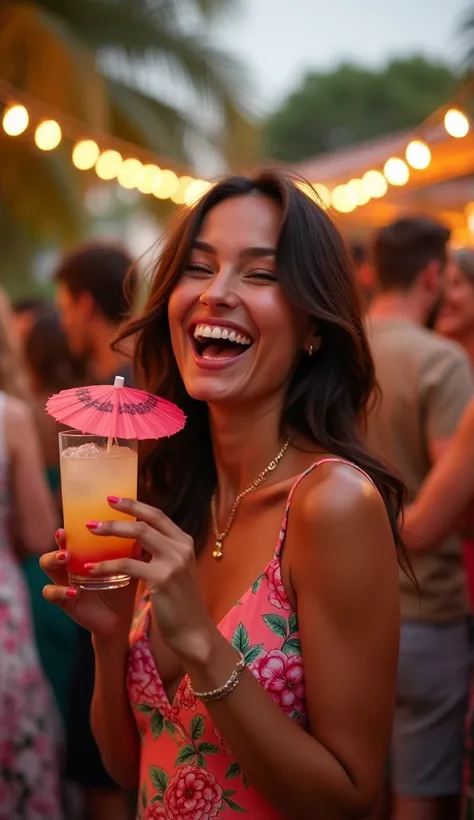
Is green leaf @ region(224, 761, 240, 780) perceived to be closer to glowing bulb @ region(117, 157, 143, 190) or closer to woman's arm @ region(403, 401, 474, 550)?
woman's arm @ region(403, 401, 474, 550)

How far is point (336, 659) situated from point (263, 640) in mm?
130

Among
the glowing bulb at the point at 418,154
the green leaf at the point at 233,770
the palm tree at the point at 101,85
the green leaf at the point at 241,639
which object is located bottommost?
the green leaf at the point at 233,770

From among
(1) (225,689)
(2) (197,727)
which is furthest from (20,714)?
(1) (225,689)

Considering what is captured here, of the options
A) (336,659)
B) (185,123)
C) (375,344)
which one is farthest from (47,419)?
(185,123)

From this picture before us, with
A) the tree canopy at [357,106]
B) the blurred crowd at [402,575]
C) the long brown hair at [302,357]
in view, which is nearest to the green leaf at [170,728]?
the long brown hair at [302,357]

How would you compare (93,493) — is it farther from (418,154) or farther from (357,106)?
(357,106)

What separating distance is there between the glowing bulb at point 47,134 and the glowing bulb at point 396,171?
172cm

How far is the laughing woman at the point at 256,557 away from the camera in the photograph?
1412mm

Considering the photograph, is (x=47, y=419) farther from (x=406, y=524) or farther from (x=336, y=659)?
(x=336, y=659)

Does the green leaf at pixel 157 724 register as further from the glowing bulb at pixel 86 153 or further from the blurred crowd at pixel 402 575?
the glowing bulb at pixel 86 153

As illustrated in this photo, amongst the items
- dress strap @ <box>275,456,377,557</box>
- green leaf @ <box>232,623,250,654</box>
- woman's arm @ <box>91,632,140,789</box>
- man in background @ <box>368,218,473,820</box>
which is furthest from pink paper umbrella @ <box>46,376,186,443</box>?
man in background @ <box>368,218,473,820</box>

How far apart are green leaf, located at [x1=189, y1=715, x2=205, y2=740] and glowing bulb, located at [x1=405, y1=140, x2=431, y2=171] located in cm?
377

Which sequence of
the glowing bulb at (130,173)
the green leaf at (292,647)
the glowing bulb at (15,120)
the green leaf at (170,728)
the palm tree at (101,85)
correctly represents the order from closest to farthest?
the green leaf at (292,647), the green leaf at (170,728), the glowing bulb at (15,120), the glowing bulb at (130,173), the palm tree at (101,85)

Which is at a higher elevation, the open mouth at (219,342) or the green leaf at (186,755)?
the open mouth at (219,342)
